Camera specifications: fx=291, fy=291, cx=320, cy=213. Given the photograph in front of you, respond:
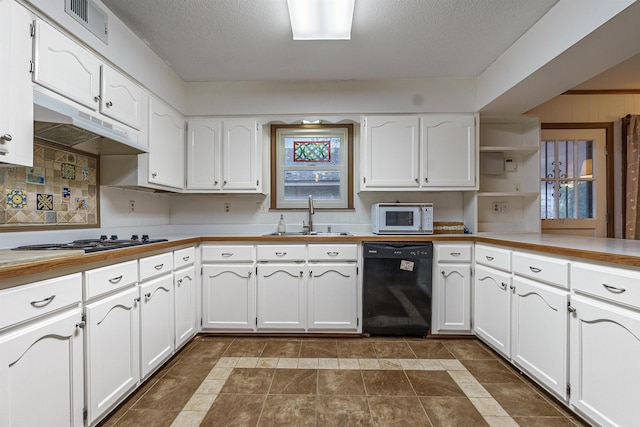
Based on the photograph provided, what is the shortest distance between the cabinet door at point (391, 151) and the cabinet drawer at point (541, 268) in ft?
3.61

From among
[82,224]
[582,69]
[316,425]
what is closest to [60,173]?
[82,224]

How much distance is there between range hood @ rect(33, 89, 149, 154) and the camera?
4.24 ft

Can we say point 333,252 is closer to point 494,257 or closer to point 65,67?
point 494,257

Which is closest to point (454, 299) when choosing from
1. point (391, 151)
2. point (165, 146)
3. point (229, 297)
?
point (391, 151)

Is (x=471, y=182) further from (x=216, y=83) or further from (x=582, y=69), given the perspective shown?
(x=216, y=83)

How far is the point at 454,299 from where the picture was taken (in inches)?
97.1

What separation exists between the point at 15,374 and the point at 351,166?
270 centimetres

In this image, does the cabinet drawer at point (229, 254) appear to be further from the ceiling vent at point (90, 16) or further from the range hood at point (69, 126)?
the ceiling vent at point (90, 16)

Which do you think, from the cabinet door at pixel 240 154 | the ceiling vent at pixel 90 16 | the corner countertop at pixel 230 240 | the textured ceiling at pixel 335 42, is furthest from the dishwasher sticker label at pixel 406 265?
the ceiling vent at pixel 90 16

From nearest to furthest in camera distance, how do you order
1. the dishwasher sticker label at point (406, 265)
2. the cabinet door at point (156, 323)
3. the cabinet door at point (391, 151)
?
the cabinet door at point (156, 323) < the dishwasher sticker label at point (406, 265) < the cabinet door at point (391, 151)

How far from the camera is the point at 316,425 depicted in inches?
57.2

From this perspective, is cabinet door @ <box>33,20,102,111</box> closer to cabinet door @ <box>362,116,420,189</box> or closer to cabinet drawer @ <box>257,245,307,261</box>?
cabinet drawer @ <box>257,245,307,261</box>

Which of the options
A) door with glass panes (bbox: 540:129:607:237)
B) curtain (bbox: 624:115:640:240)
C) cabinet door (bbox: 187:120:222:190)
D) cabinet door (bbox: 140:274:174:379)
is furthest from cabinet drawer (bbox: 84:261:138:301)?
curtain (bbox: 624:115:640:240)

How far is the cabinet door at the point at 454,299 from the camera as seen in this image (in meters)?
2.46
